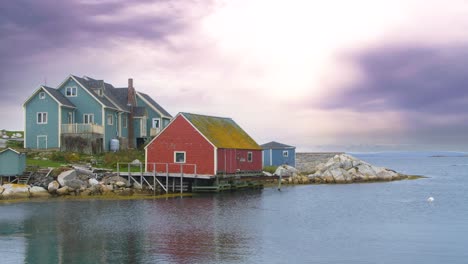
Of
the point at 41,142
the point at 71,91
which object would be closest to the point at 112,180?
the point at 41,142

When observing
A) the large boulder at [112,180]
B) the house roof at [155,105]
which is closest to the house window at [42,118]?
the large boulder at [112,180]

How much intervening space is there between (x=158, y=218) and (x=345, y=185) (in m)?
36.5

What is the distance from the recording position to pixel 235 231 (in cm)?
2952

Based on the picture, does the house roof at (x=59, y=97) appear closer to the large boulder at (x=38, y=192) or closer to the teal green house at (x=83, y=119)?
the teal green house at (x=83, y=119)

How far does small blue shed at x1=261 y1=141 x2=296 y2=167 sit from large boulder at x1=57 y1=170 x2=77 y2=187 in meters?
33.5

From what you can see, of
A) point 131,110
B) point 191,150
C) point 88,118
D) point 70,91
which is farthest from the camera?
point 131,110

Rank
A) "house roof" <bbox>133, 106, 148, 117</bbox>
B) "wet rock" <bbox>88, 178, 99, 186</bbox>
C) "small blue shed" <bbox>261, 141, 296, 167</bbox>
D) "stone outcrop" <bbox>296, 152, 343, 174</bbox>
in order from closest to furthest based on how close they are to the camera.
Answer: "wet rock" <bbox>88, 178, 99, 186</bbox>
"house roof" <bbox>133, 106, 148, 117</bbox>
"small blue shed" <bbox>261, 141, 296, 167</bbox>
"stone outcrop" <bbox>296, 152, 343, 174</bbox>

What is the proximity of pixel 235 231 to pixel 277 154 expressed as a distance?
154ft

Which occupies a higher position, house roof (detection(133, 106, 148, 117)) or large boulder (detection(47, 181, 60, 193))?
house roof (detection(133, 106, 148, 117))

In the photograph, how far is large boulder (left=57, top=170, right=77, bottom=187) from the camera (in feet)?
152

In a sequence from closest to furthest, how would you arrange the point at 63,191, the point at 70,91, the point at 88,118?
1. the point at 63,191
2. the point at 88,118
3. the point at 70,91

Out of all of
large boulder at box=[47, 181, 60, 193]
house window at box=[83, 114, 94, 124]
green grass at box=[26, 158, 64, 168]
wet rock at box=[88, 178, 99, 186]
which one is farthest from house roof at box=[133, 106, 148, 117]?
large boulder at box=[47, 181, 60, 193]

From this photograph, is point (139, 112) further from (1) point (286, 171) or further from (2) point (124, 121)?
(1) point (286, 171)

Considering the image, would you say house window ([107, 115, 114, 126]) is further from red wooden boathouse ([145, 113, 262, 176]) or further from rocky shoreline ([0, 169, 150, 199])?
rocky shoreline ([0, 169, 150, 199])
